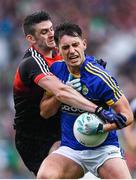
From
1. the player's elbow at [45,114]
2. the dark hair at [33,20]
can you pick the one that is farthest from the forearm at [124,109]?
the dark hair at [33,20]

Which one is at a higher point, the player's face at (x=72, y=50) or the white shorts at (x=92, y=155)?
the player's face at (x=72, y=50)

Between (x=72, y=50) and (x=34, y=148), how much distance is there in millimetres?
1335

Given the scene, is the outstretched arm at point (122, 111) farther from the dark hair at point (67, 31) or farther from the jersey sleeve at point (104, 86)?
the dark hair at point (67, 31)

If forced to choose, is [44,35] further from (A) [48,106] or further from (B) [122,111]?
(B) [122,111]

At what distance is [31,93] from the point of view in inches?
295

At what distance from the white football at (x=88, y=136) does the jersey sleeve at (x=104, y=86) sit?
0.69ft

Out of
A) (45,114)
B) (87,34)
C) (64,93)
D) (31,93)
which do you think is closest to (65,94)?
(64,93)

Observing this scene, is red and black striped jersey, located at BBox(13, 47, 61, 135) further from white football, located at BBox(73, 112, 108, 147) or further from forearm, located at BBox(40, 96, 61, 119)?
white football, located at BBox(73, 112, 108, 147)

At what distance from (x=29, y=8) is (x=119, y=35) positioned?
1621 millimetres

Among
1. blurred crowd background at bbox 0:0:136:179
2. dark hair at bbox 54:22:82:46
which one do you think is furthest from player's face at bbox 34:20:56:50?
blurred crowd background at bbox 0:0:136:179

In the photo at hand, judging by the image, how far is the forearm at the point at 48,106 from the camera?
23.3 ft

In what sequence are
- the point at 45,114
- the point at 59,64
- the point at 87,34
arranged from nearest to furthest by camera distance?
the point at 59,64
the point at 45,114
the point at 87,34

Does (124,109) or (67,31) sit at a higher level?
(67,31)

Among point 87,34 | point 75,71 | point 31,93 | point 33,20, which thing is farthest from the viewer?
point 87,34
